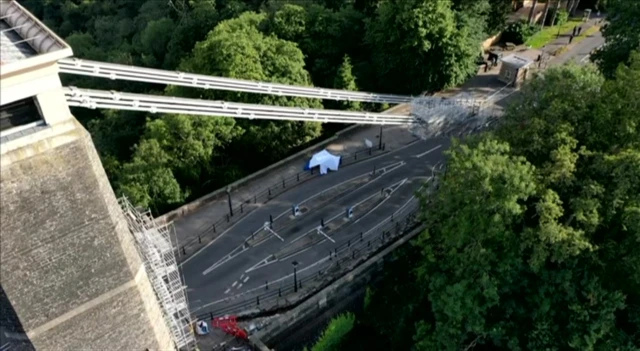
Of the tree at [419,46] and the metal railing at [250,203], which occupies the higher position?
the tree at [419,46]

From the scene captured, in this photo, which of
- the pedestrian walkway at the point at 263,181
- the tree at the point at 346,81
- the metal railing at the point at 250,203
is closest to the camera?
the metal railing at the point at 250,203

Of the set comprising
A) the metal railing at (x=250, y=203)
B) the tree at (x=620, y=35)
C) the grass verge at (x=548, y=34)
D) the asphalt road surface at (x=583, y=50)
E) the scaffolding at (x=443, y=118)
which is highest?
the tree at (x=620, y=35)

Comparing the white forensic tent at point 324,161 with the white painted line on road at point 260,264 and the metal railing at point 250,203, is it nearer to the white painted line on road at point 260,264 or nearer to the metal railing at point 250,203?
the metal railing at point 250,203

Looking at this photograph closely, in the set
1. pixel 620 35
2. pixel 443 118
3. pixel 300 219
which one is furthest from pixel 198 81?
pixel 620 35

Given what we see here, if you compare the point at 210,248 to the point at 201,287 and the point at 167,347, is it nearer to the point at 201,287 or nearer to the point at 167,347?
the point at 201,287

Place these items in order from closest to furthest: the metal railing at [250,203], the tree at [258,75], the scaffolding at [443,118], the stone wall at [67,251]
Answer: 1. the stone wall at [67,251]
2. the metal railing at [250,203]
3. the scaffolding at [443,118]
4. the tree at [258,75]

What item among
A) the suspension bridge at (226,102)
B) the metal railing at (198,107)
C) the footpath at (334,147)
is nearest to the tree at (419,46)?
the suspension bridge at (226,102)

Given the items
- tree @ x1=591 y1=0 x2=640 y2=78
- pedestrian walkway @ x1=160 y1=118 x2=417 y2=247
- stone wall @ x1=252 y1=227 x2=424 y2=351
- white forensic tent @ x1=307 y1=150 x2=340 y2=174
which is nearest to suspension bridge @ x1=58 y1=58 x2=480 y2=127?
pedestrian walkway @ x1=160 y1=118 x2=417 y2=247
